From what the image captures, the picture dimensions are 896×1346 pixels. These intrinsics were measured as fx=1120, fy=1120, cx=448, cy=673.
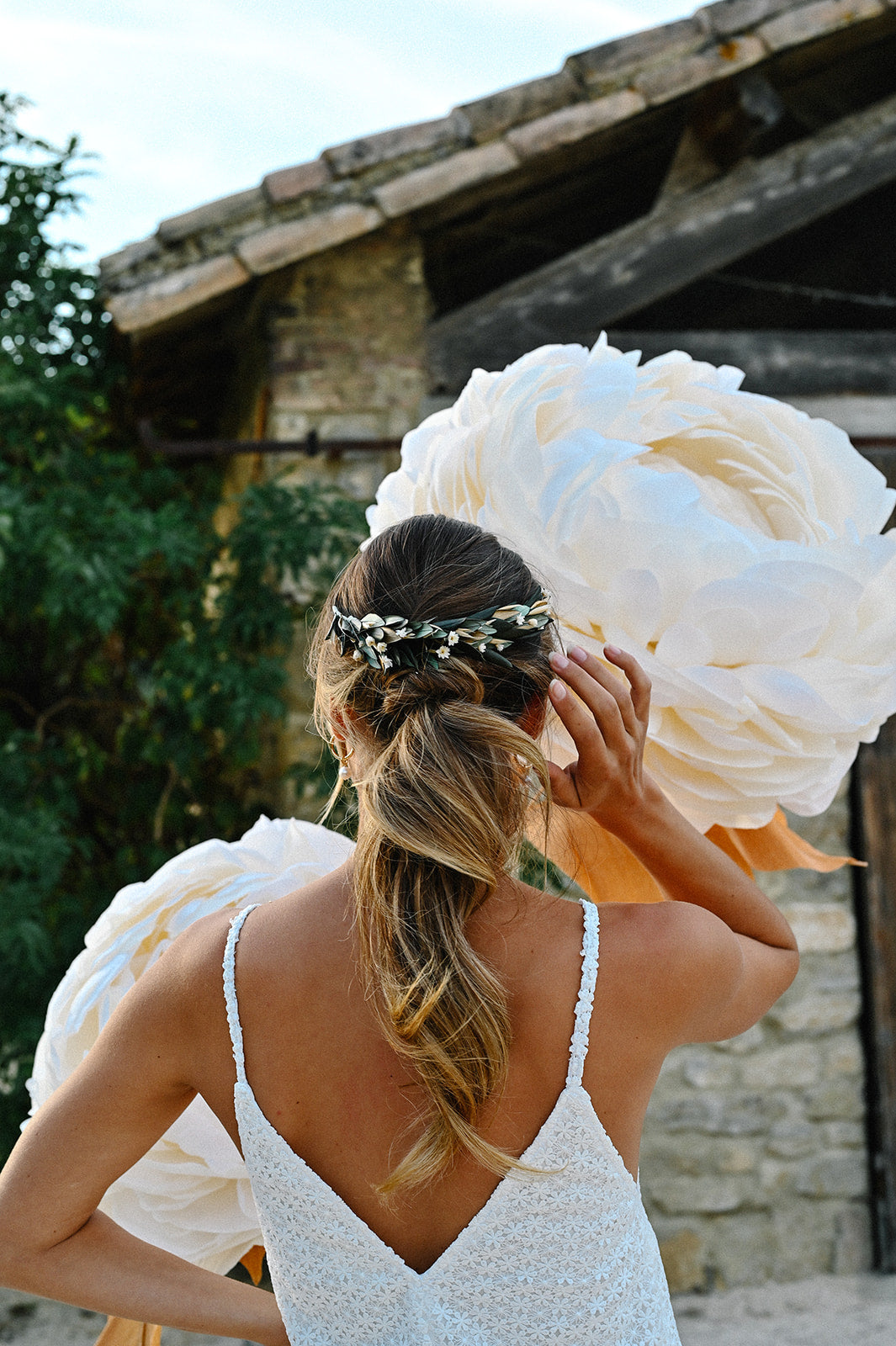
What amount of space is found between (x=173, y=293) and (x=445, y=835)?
294 cm

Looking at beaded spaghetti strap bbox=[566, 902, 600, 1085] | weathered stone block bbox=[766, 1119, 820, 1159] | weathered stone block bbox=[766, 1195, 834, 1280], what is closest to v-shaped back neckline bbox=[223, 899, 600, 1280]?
beaded spaghetti strap bbox=[566, 902, 600, 1085]

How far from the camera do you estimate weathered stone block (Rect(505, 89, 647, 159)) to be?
357 centimetres

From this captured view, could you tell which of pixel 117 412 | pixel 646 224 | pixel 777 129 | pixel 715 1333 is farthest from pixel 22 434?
pixel 715 1333

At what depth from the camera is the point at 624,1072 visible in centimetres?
106

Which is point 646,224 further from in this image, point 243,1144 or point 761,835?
point 243,1144

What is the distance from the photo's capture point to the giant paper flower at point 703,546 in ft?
3.13

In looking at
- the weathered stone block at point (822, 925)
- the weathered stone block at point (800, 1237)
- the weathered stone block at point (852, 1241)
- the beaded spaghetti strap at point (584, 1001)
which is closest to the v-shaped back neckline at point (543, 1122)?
Result: the beaded spaghetti strap at point (584, 1001)

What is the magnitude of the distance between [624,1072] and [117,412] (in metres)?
3.90

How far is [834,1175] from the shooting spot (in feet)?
12.6

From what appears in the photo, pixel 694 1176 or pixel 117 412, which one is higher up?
pixel 117 412

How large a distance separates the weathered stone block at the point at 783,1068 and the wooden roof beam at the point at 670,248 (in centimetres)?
252

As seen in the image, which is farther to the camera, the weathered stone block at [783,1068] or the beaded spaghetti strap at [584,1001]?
the weathered stone block at [783,1068]

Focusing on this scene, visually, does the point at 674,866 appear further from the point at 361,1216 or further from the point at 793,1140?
the point at 793,1140

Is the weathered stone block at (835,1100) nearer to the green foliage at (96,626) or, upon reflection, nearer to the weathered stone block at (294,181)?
the green foliage at (96,626)
